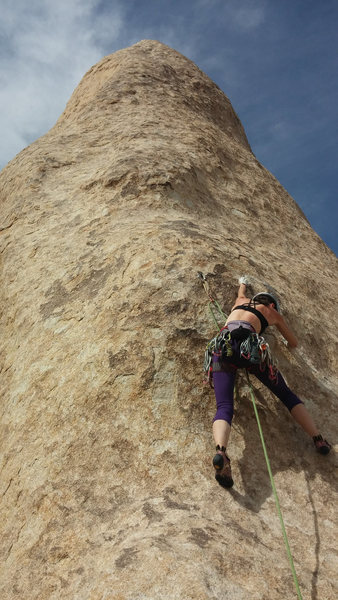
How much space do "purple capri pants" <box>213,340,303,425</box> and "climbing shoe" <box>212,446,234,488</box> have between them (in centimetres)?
31

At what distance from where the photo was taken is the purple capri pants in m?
4.15

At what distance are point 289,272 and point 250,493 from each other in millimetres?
4662

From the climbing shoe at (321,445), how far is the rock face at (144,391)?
0.13m

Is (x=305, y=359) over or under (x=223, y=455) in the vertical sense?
over

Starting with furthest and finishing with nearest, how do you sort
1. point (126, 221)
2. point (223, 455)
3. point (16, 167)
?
point (16, 167) < point (126, 221) < point (223, 455)

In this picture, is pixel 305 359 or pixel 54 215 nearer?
pixel 305 359

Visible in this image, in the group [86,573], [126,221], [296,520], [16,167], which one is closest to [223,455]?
[296,520]

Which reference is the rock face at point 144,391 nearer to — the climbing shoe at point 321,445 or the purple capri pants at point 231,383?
the climbing shoe at point 321,445

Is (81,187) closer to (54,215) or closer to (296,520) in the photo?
(54,215)

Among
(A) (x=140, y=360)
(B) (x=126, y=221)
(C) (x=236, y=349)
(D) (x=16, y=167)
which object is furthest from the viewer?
(D) (x=16, y=167)

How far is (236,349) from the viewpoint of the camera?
14.5 feet

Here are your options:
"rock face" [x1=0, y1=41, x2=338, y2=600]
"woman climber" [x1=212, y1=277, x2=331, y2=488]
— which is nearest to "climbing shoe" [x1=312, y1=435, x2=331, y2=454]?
"woman climber" [x1=212, y1=277, x2=331, y2=488]

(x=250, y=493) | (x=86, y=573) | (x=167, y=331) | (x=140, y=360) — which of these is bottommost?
(x=86, y=573)

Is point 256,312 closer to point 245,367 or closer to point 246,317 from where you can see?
point 246,317
